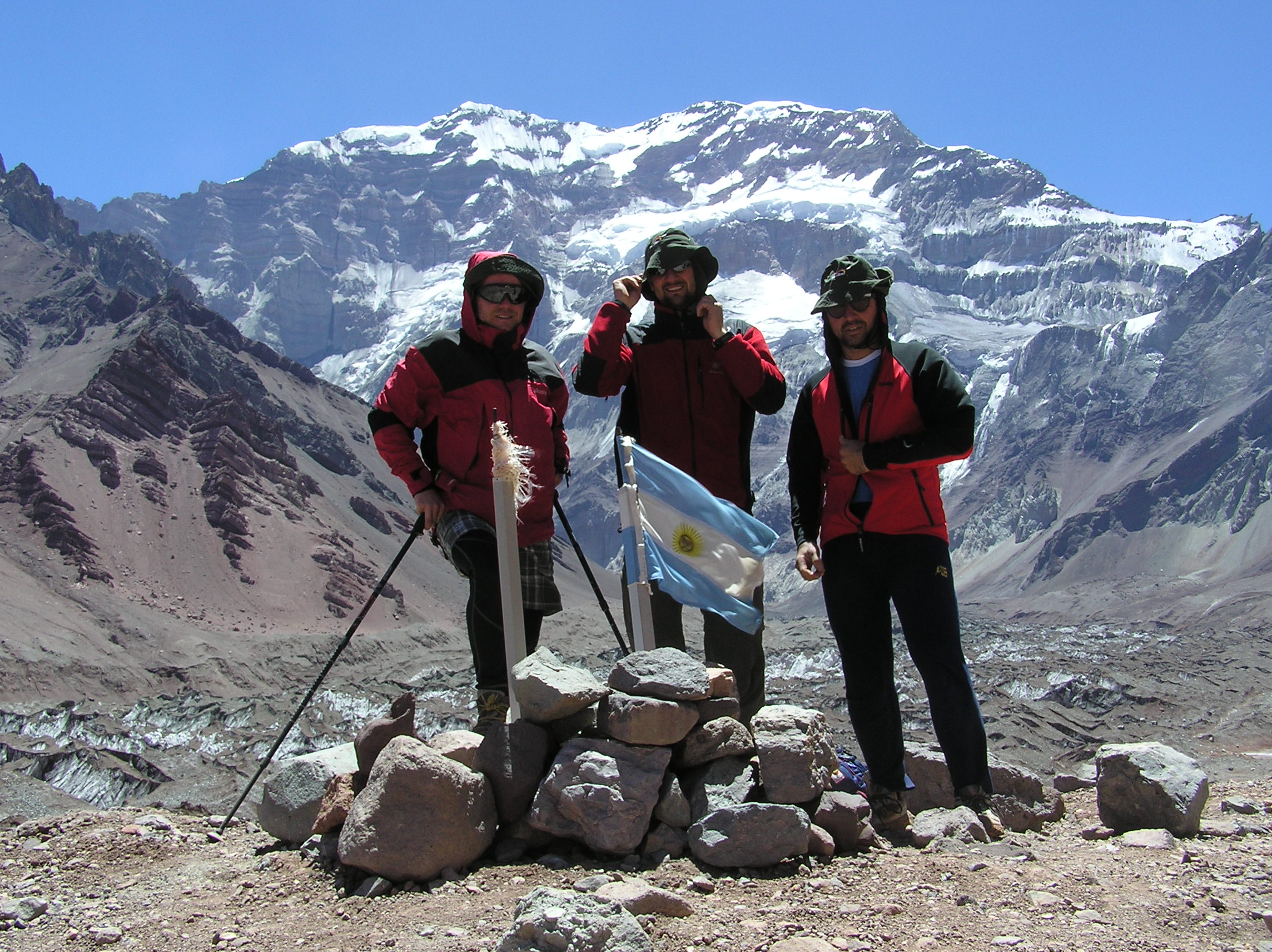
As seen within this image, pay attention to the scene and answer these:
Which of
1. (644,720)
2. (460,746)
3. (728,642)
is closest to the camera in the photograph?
(644,720)

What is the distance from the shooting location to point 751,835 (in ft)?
11.3

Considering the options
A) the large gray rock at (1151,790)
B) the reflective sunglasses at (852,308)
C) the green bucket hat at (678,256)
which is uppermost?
the green bucket hat at (678,256)

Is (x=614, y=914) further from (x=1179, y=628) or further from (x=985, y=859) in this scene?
(x=1179, y=628)

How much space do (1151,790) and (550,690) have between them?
2672 millimetres

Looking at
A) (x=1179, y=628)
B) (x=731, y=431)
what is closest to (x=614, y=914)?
(x=731, y=431)

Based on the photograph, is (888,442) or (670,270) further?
(670,270)

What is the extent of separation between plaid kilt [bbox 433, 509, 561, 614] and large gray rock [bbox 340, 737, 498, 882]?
2.76 ft

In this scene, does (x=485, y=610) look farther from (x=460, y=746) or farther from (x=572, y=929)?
(x=572, y=929)

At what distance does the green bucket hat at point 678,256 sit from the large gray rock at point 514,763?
6.15 ft

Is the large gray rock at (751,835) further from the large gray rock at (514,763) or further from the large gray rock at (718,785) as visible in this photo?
the large gray rock at (514,763)

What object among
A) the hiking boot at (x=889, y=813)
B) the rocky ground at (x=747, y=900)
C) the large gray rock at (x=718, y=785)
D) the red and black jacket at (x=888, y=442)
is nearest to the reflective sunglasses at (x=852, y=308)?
the red and black jacket at (x=888, y=442)

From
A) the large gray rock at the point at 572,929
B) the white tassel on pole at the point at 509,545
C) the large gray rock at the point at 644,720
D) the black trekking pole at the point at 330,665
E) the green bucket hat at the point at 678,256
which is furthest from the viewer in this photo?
the green bucket hat at the point at 678,256

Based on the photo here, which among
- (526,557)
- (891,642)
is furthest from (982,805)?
(526,557)

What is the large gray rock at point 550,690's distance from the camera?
3639mm
